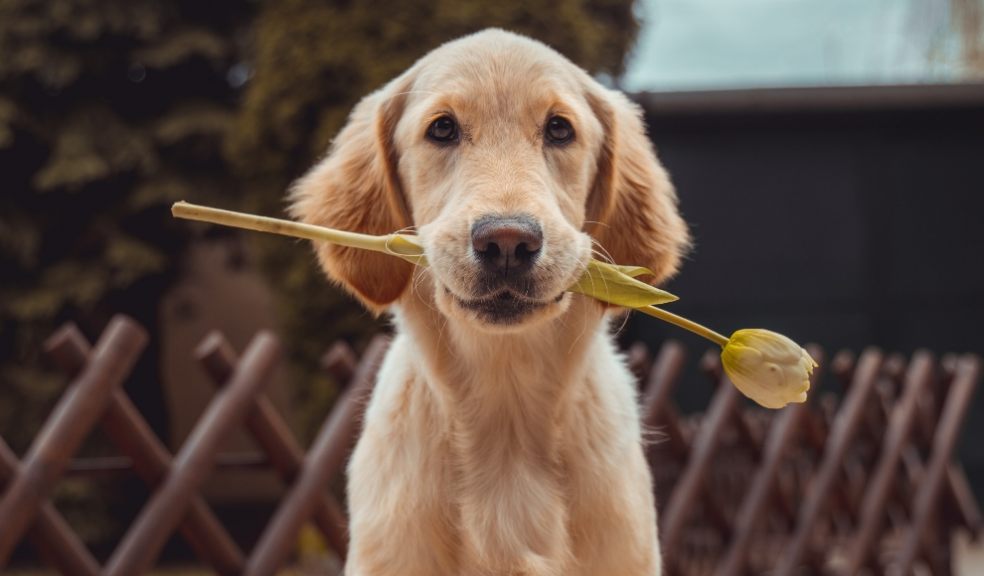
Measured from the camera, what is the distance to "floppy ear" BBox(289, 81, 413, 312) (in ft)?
9.23

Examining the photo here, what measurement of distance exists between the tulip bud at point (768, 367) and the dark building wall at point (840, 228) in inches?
310

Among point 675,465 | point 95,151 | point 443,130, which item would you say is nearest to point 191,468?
point 443,130

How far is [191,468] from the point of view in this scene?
369 centimetres

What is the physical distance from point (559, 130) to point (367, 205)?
57 centimetres

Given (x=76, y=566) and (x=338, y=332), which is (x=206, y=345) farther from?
(x=338, y=332)

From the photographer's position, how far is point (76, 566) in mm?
3480

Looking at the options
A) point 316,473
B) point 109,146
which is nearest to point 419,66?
point 316,473

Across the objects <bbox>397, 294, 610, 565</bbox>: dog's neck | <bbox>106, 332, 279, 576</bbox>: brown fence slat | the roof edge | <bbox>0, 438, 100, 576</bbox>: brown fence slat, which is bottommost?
<bbox>0, 438, 100, 576</bbox>: brown fence slat

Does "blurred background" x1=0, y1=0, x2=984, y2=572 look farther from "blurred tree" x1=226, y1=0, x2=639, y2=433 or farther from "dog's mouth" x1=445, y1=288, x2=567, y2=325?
"dog's mouth" x1=445, y1=288, x2=567, y2=325

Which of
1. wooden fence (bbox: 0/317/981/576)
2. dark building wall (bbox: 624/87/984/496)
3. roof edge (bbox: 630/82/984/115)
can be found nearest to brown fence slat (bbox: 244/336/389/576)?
wooden fence (bbox: 0/317/981/576)

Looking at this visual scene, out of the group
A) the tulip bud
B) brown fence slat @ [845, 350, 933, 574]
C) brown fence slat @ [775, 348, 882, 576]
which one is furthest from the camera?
brown fence slat @ [845, 350, 933, 574]

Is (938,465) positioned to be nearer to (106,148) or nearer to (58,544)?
(58,544)

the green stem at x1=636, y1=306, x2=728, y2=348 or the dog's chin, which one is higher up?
the green stem at x1=636, y1=306, x2=728, y2=348

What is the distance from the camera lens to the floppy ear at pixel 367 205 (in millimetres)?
2814
